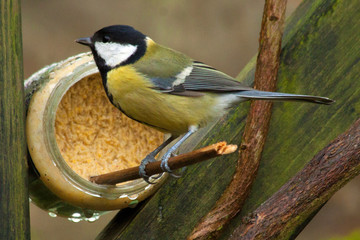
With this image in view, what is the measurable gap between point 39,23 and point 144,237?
5.80 ft

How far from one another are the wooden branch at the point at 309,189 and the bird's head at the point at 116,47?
58 cm

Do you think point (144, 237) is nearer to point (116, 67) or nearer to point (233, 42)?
point (116, 67)

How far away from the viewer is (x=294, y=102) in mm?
1394

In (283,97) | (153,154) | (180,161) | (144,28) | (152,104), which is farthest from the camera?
(144,28)

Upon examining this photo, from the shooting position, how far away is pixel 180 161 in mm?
1158

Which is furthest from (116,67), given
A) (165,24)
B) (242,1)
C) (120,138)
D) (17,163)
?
(242,1)

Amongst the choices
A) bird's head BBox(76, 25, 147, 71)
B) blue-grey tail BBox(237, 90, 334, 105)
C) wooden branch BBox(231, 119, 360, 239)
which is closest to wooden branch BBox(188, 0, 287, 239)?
blue-grey tail BBox(237, 90, 334, 105)

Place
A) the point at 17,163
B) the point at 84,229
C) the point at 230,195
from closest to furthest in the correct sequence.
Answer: the point at 17,163 → the point at 230,195 → the point at 84,229

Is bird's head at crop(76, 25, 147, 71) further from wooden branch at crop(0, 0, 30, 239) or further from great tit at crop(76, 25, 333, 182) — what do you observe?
wooden branch at crop(0, 0, 30, 239)

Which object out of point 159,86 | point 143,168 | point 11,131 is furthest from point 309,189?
point 11,131

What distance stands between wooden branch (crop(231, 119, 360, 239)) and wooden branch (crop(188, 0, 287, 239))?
14cm

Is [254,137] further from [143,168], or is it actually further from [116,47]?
[116,47]

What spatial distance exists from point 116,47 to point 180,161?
1.68 feet

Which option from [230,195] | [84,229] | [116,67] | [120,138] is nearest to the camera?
[230,195]
